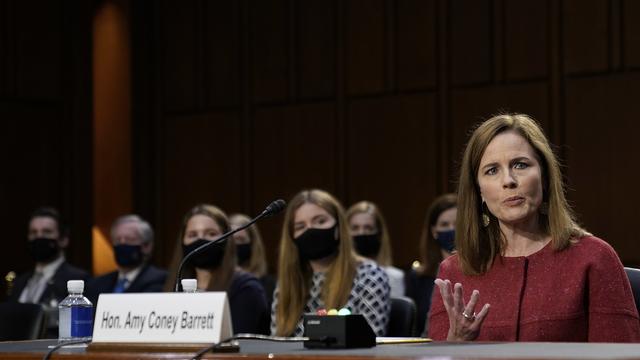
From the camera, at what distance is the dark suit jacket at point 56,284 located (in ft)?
25.3

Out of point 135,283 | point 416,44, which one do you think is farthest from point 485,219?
point 416,44

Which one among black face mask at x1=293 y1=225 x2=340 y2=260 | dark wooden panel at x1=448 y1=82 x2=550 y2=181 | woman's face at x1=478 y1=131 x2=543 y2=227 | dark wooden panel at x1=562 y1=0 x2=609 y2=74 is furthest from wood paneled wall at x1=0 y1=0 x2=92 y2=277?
woman's face at x1=478 y1=131 x2=543 y2=227

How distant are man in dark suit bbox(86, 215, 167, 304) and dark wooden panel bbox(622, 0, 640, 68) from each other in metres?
3.59

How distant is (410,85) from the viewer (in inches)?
373

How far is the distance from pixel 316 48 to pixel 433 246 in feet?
11.0

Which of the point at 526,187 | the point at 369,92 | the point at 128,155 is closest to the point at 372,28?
the point at 369,92

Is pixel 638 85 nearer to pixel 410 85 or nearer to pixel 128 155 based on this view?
pixel 410 85

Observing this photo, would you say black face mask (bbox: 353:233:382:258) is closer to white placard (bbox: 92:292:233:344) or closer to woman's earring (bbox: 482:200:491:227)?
woman's earring (bbox: 482:200:491:227)

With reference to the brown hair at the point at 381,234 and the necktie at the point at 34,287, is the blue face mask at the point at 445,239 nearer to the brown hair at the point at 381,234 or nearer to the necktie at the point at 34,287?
the brown hair at the point at 381,234

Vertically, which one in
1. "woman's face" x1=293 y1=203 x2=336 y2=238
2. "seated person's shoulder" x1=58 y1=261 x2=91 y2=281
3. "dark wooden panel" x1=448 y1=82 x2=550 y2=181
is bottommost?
"seated person's shoulder" x1=58 y1=261 x2=91 y2=281

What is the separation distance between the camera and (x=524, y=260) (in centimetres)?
351

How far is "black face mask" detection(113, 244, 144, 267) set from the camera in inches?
307

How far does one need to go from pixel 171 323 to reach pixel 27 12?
8.33 metres

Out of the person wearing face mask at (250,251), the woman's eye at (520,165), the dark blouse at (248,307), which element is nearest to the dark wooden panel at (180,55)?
the person wearing face mask at (250,251)
